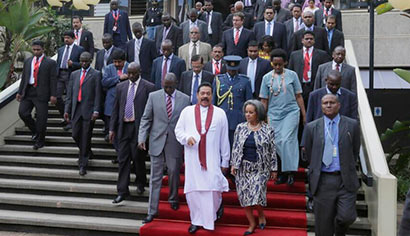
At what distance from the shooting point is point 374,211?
7.04m

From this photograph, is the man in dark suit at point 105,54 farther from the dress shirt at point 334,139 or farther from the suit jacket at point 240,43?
the dress shirt at point 334,139

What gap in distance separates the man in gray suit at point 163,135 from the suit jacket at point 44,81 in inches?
123

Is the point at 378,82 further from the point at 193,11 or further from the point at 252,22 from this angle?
the point at 193,11

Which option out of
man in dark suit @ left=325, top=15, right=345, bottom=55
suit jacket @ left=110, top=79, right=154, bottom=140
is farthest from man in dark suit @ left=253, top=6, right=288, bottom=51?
suit jacket @ left=110, top=79, right=154, bottom=140

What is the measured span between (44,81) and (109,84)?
1.68 meters

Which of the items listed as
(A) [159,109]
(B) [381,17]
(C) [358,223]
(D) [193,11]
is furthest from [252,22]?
(C) [358,223]

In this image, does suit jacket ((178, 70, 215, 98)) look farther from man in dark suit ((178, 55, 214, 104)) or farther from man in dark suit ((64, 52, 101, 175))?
man in dark suit ((64, 52, 101, 175))

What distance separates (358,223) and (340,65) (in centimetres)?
247

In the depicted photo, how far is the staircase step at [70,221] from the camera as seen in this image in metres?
7.75

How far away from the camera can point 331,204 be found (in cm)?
618

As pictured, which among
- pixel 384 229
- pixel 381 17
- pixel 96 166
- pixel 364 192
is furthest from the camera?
pixel 381 17

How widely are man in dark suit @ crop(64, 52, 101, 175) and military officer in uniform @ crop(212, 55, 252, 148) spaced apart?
91.8 inches

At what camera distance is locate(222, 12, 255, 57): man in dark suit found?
10414 millimetres

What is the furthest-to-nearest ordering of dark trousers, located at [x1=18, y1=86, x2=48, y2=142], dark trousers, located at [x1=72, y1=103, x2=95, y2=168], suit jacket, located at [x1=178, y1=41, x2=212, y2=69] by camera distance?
1. suit jacket, located at [x1=178, y1=41, x2=212, y2=69]
2. dark trousers, located at [x1=18, y1=86, x2=48, y2=142]
3. dark trousers, located at [x1=72, y1=103, x2=95, y2=168]
